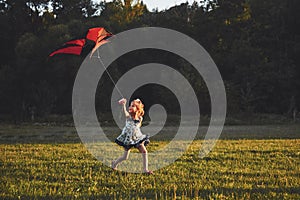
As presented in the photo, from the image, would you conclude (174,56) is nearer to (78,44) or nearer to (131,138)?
(78,44)

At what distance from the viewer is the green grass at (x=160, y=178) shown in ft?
17.9

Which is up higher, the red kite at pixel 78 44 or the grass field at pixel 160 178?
the red kite at pixel 78 44

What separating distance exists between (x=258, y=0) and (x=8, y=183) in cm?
3105

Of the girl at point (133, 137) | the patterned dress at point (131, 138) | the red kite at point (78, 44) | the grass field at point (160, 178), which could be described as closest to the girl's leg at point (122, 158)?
the girl at point (133, 137)

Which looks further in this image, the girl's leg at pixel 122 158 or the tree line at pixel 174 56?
the tree line at pixel 174 56

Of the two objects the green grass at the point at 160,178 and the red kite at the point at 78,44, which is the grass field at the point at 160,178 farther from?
the red kite at the point at 78,44

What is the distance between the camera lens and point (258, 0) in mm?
33312

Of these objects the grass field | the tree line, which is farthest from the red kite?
the tree line

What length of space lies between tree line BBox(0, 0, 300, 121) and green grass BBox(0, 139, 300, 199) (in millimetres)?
19377

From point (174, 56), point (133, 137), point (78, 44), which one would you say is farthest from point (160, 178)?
point (174, 56)

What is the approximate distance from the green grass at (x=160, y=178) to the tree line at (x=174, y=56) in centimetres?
1938

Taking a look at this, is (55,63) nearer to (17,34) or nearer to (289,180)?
(17,34)

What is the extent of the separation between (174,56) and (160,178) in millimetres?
25933

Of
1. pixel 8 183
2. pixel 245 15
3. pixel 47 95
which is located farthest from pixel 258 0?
pixel 8 183
